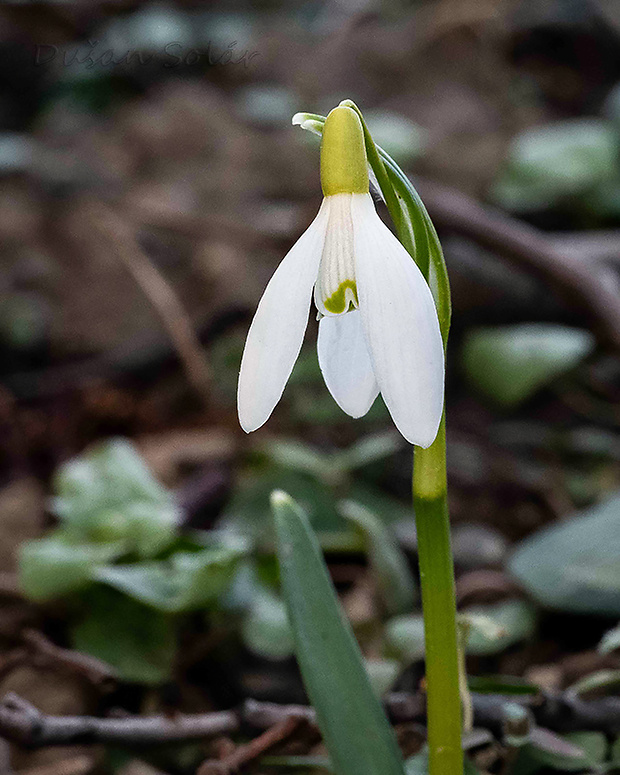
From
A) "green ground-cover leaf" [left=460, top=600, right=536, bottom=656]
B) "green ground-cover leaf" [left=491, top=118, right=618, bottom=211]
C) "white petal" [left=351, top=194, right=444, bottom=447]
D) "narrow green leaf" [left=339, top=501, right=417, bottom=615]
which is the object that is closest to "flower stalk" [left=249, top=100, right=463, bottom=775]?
"white petal" [left=351, top=194, right=444, bottom=447]

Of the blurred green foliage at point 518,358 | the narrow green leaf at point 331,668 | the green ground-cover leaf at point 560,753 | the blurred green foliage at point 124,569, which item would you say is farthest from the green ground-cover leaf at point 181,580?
the blurred green foliage at point 518,358

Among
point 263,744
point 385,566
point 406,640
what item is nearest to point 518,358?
point 385,566

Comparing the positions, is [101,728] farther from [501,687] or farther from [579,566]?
[579,566]

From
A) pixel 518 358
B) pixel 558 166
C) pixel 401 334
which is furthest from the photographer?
pixel 558 166

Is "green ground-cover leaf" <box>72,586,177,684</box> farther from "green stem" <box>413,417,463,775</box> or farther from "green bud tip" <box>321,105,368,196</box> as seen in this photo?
"green bud tip" <box>321,105,368,196</box>

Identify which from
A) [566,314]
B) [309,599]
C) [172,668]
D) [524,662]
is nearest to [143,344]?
[566,314]

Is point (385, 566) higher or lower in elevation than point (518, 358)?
lower
